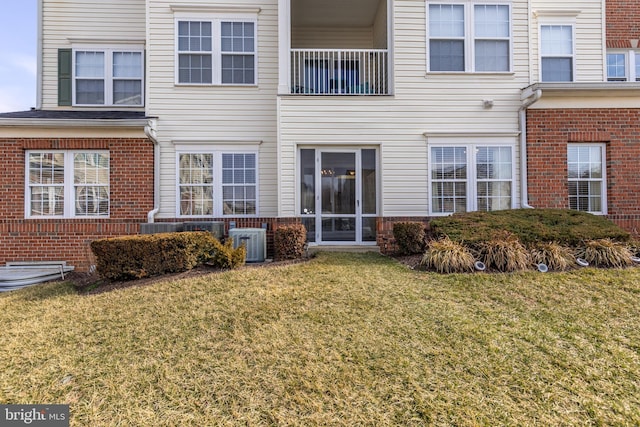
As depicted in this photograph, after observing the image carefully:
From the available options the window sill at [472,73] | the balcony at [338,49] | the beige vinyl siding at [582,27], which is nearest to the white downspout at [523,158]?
the window sill at [472,73]

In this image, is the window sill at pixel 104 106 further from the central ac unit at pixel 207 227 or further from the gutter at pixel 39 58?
the central ac unit at pixel 207 227

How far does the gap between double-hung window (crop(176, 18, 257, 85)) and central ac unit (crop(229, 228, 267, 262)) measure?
4035 mm

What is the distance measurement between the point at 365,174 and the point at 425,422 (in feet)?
21.9

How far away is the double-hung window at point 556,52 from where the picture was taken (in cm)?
909

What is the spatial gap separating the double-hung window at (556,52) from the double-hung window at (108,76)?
11170 mm

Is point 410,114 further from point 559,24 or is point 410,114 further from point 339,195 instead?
point 559,24

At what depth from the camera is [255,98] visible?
29.1 feet

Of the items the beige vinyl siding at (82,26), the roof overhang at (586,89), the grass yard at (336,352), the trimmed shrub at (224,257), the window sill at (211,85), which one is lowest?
the grass yard at (336,352)

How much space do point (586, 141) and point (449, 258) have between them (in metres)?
5.40

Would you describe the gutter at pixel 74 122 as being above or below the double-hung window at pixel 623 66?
below

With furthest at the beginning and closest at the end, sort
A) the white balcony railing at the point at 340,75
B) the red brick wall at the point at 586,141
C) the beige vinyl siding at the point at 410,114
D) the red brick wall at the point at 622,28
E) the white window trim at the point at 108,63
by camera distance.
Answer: the red brick wall at the point at 622,28, the white window trim at the point at 108,63, the white balcony railing at the point at 340,75, the beige vinyl siding at the point at 410,114, the red brick wall at the point at 586,141

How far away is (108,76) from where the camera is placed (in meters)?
9.52

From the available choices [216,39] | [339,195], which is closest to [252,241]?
[339,195]

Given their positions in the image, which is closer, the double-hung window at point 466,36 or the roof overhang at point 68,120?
the roof overhang at point 68,120
